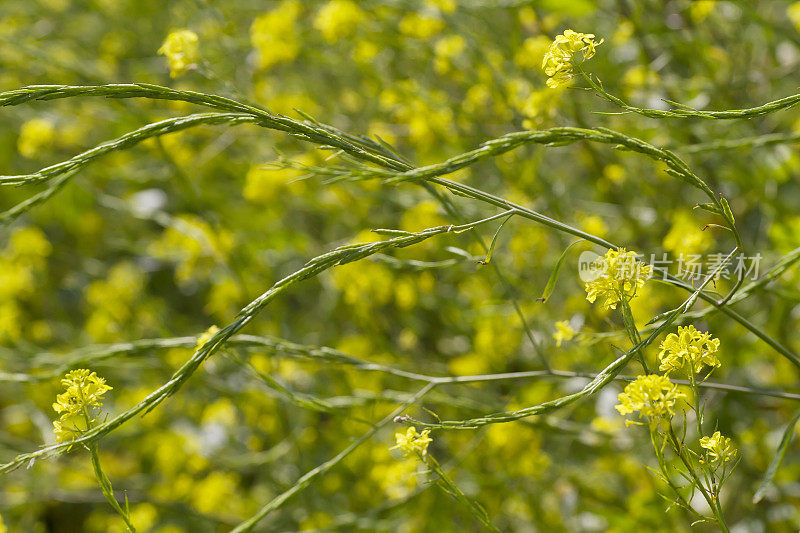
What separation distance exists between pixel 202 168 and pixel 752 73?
1.78 metres

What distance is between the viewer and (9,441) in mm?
1945

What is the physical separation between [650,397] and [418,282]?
135cm

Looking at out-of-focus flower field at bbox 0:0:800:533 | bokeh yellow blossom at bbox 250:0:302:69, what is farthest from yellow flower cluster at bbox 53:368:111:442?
bokeh yellow blossom at bbox 250:0:302:69

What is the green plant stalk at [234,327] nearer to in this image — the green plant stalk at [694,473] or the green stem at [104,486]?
the green stem at [104,486]

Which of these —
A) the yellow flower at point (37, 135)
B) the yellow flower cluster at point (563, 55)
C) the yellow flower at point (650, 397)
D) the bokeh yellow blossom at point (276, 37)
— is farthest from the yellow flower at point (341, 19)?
the yellow flower at point (650, 397)

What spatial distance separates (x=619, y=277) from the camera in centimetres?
75

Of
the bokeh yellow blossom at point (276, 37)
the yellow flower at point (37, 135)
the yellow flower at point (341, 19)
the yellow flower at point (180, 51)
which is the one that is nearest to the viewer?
the yellow flower at point (180, 51)

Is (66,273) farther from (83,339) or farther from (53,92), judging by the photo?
(53,92)

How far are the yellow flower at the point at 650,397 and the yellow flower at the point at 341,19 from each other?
1414mm

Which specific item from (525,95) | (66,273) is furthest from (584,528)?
(66,273)

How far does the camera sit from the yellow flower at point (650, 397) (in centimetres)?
72

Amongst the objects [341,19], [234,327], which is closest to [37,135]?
[341,19]

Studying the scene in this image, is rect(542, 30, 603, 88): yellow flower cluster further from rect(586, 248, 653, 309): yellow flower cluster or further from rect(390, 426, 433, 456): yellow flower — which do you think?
rect(390, 426, 433, 456): yellow flower

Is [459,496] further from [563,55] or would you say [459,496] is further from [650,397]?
[563,55]
